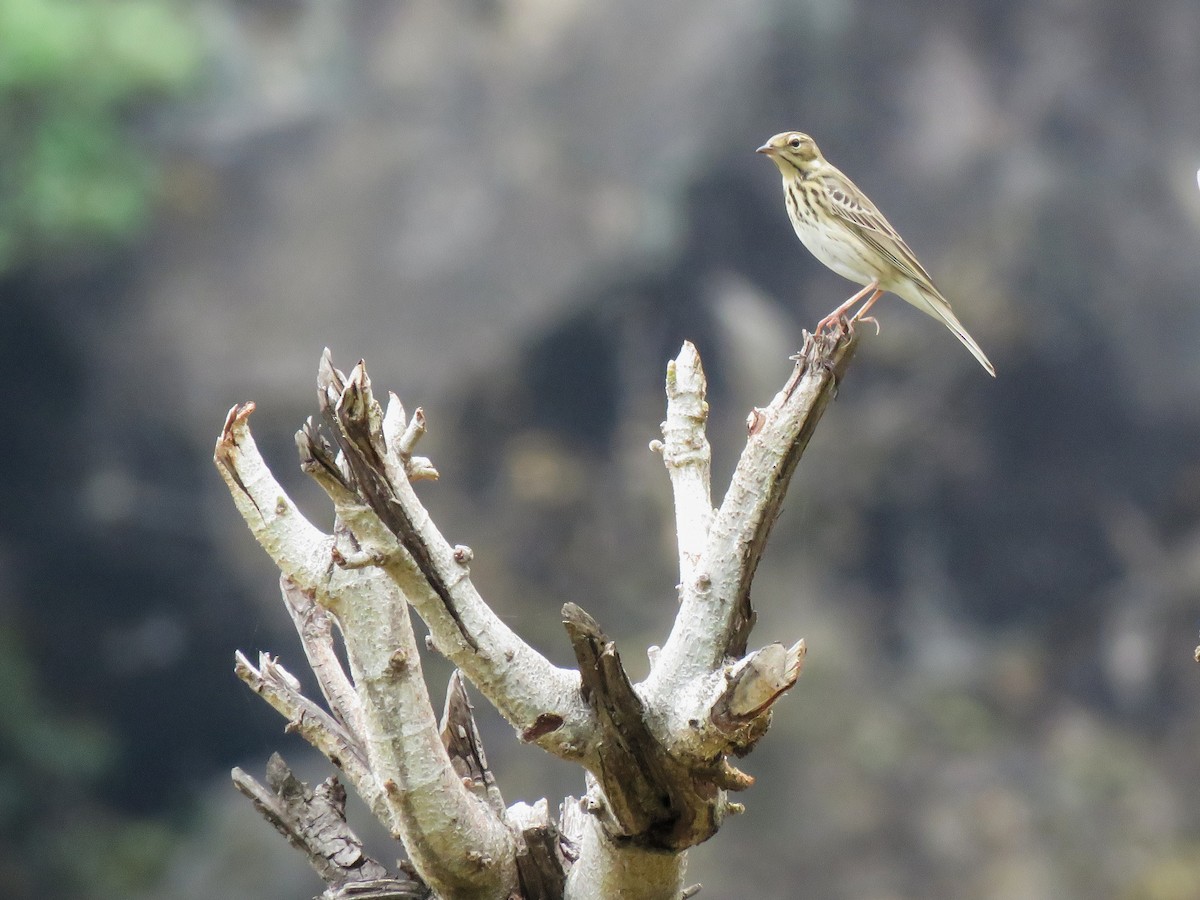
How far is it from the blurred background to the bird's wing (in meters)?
6.70

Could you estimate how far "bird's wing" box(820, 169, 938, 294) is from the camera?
4.40 m

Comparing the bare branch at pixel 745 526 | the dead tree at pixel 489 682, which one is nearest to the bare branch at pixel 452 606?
the dead tree at pixel 489 682

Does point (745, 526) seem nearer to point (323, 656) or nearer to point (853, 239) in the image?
point (323, 656)

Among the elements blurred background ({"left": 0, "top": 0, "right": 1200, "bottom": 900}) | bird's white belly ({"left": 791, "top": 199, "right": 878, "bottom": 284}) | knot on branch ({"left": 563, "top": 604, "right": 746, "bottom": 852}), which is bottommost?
knot on branch ({"left": 563, "top": 604, "right": 746, "bottom": 852})

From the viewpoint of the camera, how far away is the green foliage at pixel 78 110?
422 inches

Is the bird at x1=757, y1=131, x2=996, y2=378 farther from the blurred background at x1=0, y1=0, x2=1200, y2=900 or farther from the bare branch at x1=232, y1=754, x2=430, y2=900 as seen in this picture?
the blurred background at x1=0, y1=0, x2=1200, y2=900

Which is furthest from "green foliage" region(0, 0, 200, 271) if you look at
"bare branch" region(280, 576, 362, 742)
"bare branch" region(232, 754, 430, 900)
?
"bare branch" region(232, 754, 430, 900)

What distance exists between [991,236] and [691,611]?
9867mm

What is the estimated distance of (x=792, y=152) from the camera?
4.73m

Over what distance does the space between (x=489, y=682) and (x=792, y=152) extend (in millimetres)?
2630

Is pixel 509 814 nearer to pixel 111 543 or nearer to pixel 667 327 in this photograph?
pixel 667 327

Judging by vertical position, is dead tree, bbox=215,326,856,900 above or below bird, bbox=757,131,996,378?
below

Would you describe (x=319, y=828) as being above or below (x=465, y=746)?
below

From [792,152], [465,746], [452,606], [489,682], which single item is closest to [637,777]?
[489,682]
